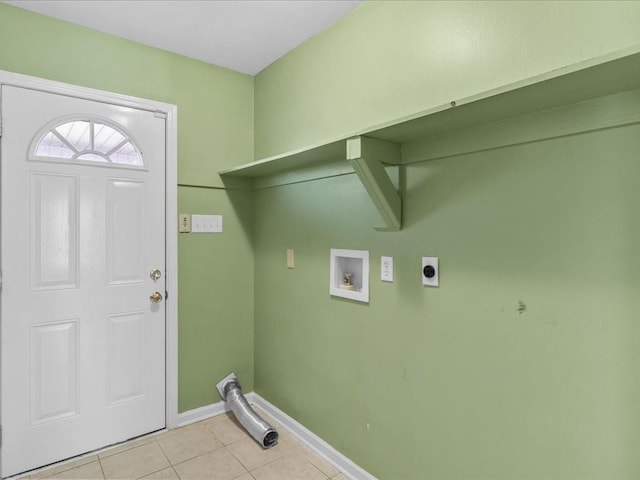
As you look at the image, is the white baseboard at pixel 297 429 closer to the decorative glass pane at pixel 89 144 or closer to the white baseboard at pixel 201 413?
the white baseboard at pixel 201 413

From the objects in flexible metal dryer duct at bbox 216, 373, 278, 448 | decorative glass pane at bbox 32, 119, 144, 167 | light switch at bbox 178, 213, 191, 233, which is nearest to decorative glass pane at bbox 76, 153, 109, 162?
decorative glass pane at bbox 32, 119, 144, 167

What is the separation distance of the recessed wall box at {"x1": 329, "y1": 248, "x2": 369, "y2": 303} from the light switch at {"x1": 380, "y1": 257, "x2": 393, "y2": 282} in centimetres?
10

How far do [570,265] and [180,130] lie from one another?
2.32 m

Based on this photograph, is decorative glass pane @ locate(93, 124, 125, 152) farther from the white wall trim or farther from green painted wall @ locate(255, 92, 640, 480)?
the white wall trim

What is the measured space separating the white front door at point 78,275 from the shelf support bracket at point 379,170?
4.80ft

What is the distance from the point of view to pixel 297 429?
91.4 inches

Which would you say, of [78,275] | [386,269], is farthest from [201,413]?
[386,269]

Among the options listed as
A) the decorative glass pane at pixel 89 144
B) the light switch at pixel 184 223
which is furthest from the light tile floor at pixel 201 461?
the decorative glass pane at pixel 89 144

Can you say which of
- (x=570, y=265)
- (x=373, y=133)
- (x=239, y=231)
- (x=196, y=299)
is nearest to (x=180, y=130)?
(x=239, y=231)

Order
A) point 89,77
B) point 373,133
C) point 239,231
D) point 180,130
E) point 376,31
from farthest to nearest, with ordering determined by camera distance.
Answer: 1. point 239,231
2. point 180,130
3. point 89,77
4. point 376,31
5. point 373,133

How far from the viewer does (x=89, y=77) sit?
2.15m

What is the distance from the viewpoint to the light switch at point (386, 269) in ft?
5.75

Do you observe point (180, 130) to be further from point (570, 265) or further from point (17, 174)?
point (570, 265)

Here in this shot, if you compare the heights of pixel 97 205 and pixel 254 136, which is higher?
pixel 254 136
